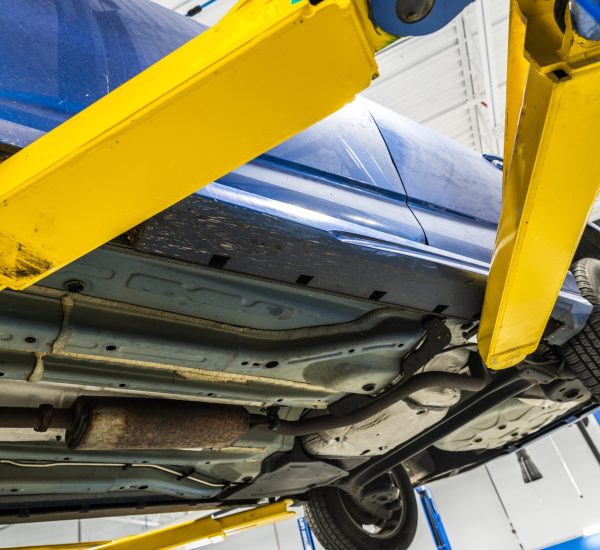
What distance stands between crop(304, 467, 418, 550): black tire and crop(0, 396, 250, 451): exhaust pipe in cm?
121

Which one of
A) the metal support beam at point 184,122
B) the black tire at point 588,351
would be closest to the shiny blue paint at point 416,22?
the metal support beam at point 184,122

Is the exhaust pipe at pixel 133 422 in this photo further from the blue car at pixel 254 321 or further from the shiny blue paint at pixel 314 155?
the shiny blue paint at pixel 314 155

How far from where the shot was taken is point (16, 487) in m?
2.12

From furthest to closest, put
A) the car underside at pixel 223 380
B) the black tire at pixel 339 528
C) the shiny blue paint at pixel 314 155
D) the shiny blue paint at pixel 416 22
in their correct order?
1. the black tire at pixel 339 528
2. the car underside at pixel 223 380
3. the shiny blue paint at pixel 314 155
4. the shiny blue paint at pixel 416 22

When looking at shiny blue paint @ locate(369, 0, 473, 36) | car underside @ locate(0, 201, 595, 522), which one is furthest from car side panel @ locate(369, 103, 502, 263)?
shiny blue paint @ locate(369, 0, 473, 36)

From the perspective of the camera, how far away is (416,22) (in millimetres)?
826

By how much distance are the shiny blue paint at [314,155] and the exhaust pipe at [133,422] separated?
85 cm

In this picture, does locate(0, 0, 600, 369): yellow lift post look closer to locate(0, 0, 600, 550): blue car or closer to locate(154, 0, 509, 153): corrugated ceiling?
locate(0, 0, 600, 550): blue car

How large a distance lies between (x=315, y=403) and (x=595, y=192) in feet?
3.97

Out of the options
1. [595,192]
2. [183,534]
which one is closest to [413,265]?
[595,192]

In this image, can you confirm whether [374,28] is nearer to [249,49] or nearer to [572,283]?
[249,49]

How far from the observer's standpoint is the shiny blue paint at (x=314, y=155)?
128cm

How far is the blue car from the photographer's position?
137cm

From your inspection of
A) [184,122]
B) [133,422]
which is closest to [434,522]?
[133,422]
